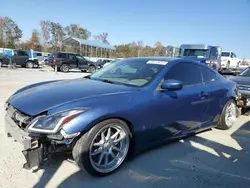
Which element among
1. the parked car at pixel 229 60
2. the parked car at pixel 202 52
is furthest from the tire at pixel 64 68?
the parked car at pixel 229 60

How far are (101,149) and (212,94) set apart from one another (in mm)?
2496

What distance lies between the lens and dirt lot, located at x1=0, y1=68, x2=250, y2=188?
2768mm

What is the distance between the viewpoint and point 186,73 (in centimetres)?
400

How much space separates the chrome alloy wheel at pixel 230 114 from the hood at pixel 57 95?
2.71m

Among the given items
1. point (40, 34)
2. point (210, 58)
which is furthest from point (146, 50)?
point (210, 58)

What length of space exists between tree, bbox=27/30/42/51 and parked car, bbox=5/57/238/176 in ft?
158

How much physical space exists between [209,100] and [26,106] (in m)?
3.10

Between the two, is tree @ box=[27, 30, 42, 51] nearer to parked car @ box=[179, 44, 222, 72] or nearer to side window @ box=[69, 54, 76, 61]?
side window @ box=[69, 54, 76, 61]

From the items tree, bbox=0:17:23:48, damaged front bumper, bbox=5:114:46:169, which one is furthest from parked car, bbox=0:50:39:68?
tree, bbox=0:17:23:48

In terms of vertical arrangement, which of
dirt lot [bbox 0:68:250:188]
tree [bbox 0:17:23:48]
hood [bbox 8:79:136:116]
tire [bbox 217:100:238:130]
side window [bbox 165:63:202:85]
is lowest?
dirt lot [bbox 0:68:250:188]

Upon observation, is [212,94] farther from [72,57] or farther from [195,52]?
[72,57]

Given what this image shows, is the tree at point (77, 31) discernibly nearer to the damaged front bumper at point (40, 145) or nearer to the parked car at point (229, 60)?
the parked car at point (229, 60)

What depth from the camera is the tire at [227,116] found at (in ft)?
15.8

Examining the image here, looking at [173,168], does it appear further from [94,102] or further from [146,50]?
[146,50]
